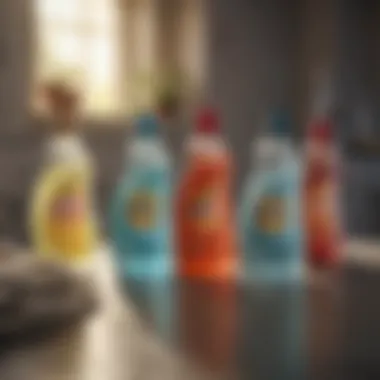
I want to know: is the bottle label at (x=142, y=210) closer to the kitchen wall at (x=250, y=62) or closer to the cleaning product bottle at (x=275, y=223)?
the cleaning product bottle at (x=275, y=223)

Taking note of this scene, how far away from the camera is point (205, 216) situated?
116cm

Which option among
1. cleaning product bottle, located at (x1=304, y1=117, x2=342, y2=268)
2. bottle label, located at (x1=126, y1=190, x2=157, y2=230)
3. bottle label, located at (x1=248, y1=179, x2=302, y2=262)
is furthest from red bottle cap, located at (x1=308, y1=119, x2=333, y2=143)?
bottle label, located at (x1=126, y1=190, x2=157, y2=230)

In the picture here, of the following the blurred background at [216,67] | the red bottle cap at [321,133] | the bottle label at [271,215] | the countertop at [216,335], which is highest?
the blurred background at [216,67]

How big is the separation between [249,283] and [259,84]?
20.6 inches

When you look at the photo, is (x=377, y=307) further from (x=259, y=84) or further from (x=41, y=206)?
(x=259, y=84)

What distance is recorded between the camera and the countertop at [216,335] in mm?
684

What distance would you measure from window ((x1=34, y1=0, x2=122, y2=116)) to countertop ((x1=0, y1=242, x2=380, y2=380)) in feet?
1.42

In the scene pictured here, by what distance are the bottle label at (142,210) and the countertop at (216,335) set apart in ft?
0.23

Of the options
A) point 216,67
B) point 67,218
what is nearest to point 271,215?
point 67,218

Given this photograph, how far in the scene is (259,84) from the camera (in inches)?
61.7

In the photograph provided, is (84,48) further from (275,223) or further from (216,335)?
(216,335)

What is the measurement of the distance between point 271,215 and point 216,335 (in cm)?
34

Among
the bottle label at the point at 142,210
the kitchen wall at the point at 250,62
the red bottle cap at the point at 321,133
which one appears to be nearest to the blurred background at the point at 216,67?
the kitchen wall at the point at 250,62

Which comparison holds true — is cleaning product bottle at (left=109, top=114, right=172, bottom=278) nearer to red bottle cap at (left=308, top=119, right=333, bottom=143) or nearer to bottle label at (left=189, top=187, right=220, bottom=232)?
bottle label at (left=189, top=187, right=220, bottom=232)
